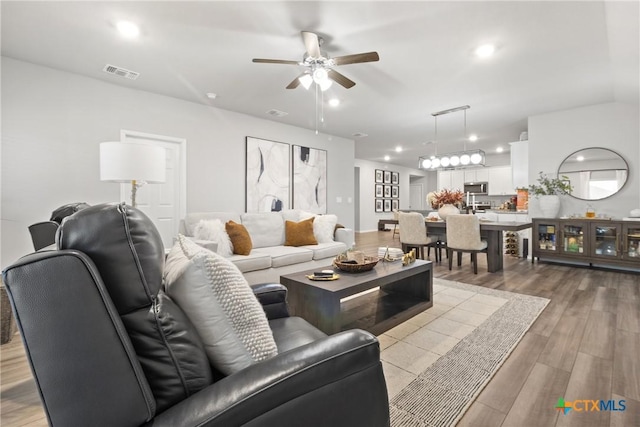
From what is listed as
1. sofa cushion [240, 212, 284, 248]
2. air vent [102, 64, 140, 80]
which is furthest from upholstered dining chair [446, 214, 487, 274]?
air vent [102, 64, 140, 80]

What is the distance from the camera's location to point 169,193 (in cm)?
442

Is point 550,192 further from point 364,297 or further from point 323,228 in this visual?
point 364,297

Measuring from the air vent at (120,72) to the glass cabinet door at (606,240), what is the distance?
6.42m

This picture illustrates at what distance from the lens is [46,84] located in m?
3.40

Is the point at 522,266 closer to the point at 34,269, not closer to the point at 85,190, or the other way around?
the point at 34,269

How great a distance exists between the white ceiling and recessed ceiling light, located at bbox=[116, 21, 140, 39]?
2.5 inches

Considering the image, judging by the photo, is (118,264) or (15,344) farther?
(15,344)

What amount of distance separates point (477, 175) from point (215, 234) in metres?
9.28

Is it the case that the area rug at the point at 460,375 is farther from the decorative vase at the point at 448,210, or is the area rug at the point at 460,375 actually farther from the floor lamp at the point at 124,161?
the floor lamp at the point at 124,161

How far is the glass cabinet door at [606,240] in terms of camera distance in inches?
168

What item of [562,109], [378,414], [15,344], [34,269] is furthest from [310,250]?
[562,109]

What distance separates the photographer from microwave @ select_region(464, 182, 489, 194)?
9945mm

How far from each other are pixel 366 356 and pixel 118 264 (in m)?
0.67

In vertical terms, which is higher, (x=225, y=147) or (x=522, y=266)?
(x=225, y=147)
